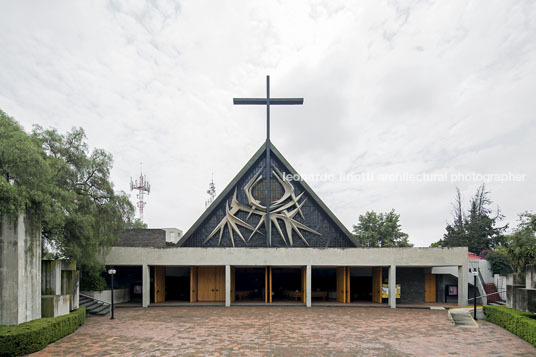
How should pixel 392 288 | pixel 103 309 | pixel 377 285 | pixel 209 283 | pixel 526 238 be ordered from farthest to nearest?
1. pixel 209 283
2. pixel 377 285
3. pixel 392 288
4. pixel 103 309
5. pixel 526 238

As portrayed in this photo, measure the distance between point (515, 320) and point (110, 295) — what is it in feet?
73.5

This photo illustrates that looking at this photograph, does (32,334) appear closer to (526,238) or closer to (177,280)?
(177,280)

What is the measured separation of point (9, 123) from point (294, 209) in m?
18.2

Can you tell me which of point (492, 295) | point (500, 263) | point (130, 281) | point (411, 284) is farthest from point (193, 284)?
point (500, 263)

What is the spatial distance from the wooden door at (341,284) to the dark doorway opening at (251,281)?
566cm

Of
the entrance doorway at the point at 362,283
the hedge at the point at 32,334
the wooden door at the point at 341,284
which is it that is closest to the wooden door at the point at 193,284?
the hedge at the point at 32,334

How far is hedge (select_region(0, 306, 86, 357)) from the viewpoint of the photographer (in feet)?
37.9

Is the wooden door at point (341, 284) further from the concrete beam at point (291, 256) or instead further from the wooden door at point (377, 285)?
the wooden door at point (377, 285)

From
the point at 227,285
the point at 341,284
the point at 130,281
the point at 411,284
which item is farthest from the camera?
the point at 130,281

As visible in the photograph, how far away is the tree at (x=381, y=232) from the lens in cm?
3991

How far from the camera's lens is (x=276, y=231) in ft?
86.6

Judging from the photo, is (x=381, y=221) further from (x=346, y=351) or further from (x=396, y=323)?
(x=346, y=351)

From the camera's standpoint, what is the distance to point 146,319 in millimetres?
18609

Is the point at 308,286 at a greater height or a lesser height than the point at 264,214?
lesser
